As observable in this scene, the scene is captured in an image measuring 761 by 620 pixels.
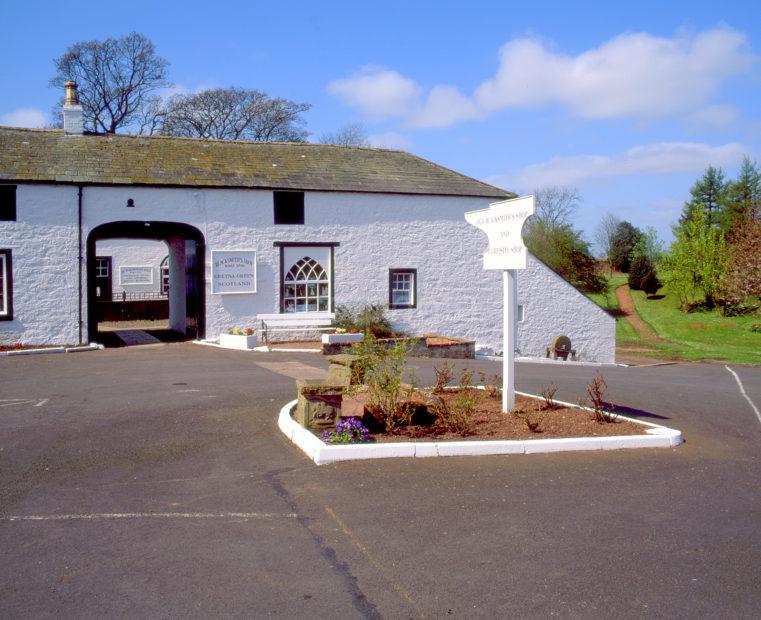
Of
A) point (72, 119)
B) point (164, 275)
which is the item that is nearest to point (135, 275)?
point (164, 275)

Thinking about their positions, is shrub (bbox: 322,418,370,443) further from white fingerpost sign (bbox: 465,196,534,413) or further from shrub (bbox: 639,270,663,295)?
shrub (bbox: 639,270,663,295)

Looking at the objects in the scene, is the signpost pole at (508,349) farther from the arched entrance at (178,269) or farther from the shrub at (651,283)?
A: the shrub at (651,283)

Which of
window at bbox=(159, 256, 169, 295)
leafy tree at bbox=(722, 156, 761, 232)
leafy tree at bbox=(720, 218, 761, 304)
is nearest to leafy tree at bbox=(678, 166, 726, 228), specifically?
leafy tree at bbox=(722, 156, 761, 232)

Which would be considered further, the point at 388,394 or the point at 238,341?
the point at 238,341

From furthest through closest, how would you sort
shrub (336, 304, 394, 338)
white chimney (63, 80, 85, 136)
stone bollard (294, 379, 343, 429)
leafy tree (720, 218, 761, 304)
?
leafy tree (720, 218, 761, 304) → white chimney (63, 80, 85, 136) → shrub (336, 304, 394, 338) → stone bollard (294, 379, 343, 429)

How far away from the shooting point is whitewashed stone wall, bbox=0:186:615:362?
21016 millimetres

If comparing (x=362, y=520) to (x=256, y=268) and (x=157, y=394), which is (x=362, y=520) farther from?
(x=256, y=268)

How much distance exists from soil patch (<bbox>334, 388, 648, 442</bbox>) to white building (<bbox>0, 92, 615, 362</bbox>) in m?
12.9

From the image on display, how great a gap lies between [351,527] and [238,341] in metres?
15.0

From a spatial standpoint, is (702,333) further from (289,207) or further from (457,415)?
(457,415)

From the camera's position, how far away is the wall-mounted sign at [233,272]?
21.6 m

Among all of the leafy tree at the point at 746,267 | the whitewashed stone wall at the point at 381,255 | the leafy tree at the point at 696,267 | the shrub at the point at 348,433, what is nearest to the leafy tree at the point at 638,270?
the leafy tree at the point at 696,267

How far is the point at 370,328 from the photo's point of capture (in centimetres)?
2223

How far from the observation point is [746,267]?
117ft
